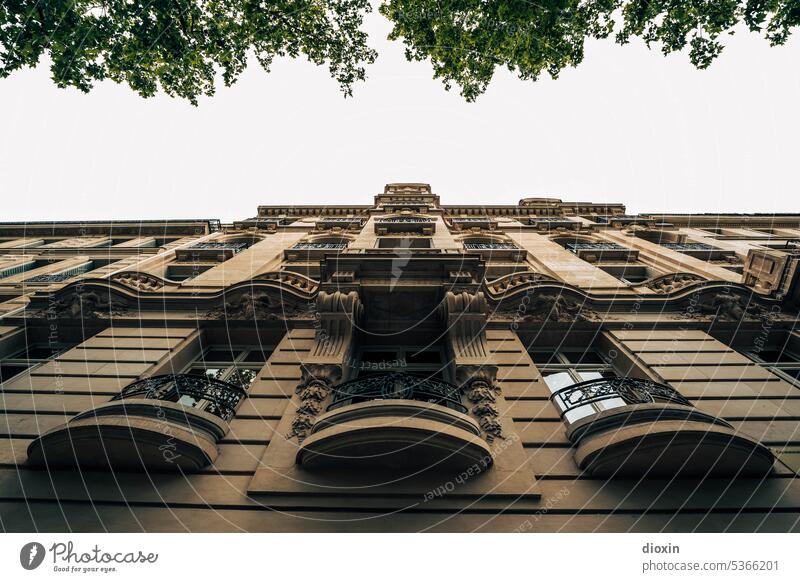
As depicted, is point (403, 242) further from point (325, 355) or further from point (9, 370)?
point (9, 370)

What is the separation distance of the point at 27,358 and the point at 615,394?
47.4 ft

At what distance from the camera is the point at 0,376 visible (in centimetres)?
919

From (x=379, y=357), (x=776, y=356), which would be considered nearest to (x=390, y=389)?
(x=379, y=357)

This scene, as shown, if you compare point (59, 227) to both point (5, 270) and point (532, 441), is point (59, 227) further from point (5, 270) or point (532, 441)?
point (532, 441)

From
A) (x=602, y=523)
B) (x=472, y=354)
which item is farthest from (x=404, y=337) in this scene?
(x=602, y=523)

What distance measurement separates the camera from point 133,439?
564 centimetres

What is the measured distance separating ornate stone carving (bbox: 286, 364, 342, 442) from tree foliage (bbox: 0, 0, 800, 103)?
949cm

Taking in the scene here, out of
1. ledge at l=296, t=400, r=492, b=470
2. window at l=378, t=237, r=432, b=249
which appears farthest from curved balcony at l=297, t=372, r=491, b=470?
window at l=378, t=237, r=432, b=249

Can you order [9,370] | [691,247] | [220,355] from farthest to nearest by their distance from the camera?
[691,247] → [220,355] → [9,370]

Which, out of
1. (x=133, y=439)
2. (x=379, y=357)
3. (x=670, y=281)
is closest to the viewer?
(x=133, y=439)

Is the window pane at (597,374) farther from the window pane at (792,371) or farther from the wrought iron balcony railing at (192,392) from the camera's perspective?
the wrought iron balcony railing at (192,392)

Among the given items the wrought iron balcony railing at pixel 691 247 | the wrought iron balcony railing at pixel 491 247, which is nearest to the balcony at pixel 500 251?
the wrought iron balcony railing at pixel 491 247
